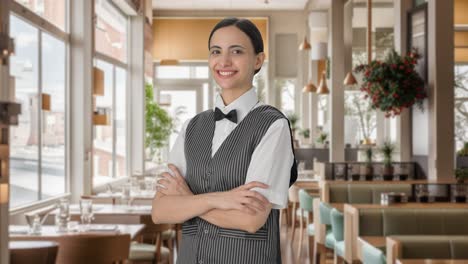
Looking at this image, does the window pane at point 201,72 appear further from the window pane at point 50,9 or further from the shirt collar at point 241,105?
the shirt collar at point 241,105

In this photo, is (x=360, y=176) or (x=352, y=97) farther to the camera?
(x=352, y=97)

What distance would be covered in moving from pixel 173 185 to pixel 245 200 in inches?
9.8

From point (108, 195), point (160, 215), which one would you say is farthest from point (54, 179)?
point (160, 215)

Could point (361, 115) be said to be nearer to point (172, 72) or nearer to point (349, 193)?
point (172, 72)

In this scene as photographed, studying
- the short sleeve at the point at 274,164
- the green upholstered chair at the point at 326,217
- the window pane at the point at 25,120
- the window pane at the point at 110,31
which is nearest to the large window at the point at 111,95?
the window pane at the point at 110,31

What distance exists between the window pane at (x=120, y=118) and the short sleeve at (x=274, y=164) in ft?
35.3

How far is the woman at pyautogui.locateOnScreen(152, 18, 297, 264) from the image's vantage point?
1.85 meters

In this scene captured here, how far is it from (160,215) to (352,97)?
16349 millimetres

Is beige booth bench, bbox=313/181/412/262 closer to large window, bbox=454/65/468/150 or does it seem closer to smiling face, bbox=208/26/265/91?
large window, bbox=454/65/468/150

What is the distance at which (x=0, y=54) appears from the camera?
3.49m

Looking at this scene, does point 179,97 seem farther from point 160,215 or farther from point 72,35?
point 160,215

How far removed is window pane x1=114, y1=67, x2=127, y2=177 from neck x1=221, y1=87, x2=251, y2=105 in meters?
10.7

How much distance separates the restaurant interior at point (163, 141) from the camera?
4.98m

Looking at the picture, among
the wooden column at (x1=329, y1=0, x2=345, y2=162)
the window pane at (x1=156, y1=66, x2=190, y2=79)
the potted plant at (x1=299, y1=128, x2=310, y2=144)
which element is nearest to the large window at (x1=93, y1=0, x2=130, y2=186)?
the wooden column at (x1=329, y1=0, x2=345, y2=162)
